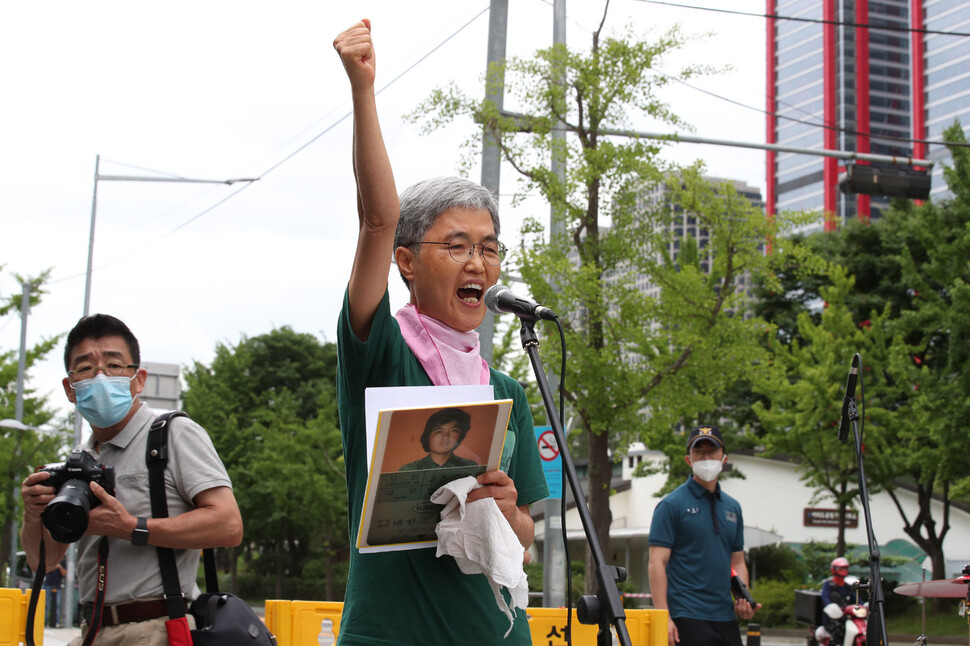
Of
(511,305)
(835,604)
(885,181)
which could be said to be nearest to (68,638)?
(835,604)

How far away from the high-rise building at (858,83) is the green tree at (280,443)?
1599 inches

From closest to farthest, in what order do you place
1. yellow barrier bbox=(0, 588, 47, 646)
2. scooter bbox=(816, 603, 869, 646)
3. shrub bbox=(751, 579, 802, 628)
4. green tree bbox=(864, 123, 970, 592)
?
yellow barrier bbox=(0, 588, 47, 646) → scooter bbox=(816, 603, 869, 646) → green tree bbox=(864, 123, 970, 592) → shrub bbox=(751, 579, 802, 628)

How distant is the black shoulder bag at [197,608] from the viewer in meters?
3.22

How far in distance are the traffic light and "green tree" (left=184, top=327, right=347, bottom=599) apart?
21.1 m

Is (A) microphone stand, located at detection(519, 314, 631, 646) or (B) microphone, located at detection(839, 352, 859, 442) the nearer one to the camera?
(A) microphone stand, located at detection(519, 314, 631, 646)

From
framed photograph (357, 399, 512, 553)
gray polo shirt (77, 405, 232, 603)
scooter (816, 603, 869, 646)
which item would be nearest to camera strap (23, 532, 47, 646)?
gray polo shirt (77, 405, 232, 603)

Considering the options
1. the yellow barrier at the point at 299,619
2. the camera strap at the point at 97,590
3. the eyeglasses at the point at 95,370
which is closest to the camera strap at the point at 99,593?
the camera strap at the point at 97,590

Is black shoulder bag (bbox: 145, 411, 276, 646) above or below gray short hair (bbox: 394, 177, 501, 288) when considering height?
below

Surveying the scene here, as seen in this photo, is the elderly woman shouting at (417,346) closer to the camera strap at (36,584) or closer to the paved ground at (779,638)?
the camera strap at (36,584)

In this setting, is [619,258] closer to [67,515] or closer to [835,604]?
[835,604]

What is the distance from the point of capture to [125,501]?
3342 mm

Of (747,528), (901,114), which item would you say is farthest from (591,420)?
(901,114)

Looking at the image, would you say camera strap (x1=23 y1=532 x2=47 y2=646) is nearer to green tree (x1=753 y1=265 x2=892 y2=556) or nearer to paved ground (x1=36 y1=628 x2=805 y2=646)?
paved ground (x1=36 y1=628 x2=805 y2=646)

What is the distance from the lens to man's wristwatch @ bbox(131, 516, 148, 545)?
3.17m
